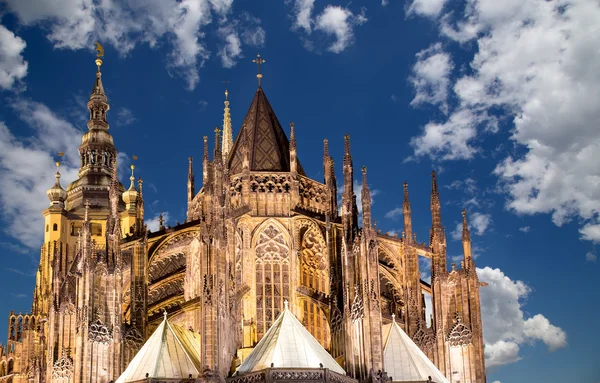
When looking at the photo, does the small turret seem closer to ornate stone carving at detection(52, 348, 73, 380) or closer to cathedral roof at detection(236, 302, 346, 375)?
cathedral roof at detection(236, 302, 346, 375)

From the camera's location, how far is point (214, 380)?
45.6 m

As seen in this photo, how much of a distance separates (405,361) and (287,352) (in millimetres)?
6962

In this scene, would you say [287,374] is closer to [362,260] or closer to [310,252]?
[362,260]

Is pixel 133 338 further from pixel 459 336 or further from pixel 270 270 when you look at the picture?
pixel 459 336

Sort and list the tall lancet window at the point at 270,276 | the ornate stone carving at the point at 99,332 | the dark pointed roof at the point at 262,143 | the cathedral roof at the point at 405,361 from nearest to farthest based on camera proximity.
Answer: the cathedral roof at the point at 405,361
the ornate stone carving at the point at 99,332
the tall lancet window at the point at 270,276
the dark pointed roof at the point at 262,143

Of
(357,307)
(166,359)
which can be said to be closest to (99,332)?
(166,359)

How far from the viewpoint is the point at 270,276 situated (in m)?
59.2

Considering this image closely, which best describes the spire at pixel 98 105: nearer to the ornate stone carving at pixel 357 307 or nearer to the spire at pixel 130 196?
the spire at pixel 130 196

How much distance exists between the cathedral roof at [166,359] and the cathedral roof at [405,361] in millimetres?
9531

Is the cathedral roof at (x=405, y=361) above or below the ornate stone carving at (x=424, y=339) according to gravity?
below

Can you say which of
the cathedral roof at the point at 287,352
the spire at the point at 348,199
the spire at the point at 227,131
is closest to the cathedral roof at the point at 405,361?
the cathedral roof at the point at 287,352

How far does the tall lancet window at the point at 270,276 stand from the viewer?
191 feet

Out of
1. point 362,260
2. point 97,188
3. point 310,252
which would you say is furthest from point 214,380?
point 97,188

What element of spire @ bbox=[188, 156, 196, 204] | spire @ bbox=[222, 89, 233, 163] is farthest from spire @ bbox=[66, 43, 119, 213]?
spire @ bbox=[188, 156, 196, 204]
